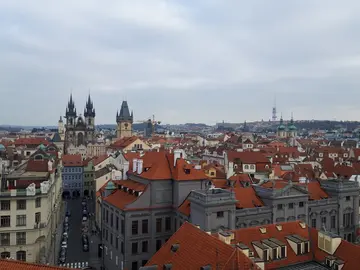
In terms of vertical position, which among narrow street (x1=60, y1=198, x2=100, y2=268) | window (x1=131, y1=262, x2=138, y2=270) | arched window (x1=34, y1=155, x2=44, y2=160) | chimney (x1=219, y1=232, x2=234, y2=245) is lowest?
narrow street (x1=60, y1=198, x2=100, y2=268)

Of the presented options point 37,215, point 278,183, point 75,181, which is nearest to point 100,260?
point 37,215

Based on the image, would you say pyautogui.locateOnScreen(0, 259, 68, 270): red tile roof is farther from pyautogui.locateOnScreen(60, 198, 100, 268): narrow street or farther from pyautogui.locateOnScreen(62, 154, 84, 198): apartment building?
pyautogui.locateOnScreen(62, 154, 84, 198): apartment building

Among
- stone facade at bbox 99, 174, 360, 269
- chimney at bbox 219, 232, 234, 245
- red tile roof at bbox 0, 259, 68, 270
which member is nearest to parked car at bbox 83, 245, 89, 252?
stone facade at bbox 99, 174, 360, 269

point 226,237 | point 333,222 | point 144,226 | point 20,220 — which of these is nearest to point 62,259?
point 20,220

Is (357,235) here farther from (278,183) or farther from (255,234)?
(255,234)

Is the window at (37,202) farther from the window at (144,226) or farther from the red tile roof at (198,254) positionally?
the red tile roof at (198,254)

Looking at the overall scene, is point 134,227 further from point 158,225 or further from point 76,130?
point 76,130
